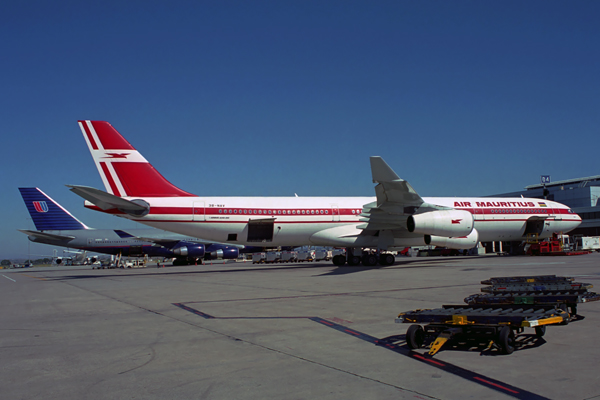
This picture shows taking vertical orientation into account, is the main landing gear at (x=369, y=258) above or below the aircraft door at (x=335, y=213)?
below

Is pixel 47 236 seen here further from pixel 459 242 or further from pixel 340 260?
pixel 459 242

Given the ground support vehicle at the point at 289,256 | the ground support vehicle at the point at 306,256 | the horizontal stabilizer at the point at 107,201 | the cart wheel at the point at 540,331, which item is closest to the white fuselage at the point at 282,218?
the horizontal stabilizer at the point at 107,201

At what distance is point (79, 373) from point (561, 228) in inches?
1328

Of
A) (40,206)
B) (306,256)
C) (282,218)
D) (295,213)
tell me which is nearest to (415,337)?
(282,218)

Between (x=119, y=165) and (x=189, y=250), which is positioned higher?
(x=119, y=165)

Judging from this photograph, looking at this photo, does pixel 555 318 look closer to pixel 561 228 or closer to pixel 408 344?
pixel 408 344

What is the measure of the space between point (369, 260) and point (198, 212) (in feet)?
31.9

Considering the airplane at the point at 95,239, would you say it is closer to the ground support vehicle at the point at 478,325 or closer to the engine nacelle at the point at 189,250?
the engine nacelle at the point at 189,250

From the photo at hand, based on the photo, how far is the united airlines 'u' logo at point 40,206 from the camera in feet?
146

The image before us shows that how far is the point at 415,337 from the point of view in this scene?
5738mm

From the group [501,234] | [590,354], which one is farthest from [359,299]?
[501,234]

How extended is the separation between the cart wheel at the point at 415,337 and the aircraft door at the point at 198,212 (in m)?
19.5

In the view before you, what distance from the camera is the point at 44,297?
48.0 feet

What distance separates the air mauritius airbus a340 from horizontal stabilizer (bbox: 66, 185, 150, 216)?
40mm
